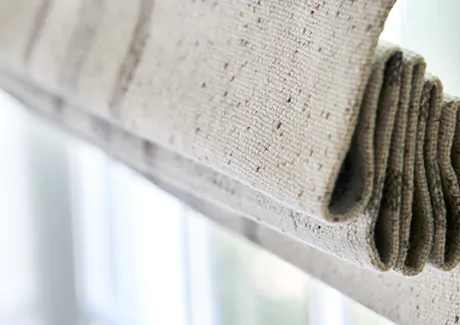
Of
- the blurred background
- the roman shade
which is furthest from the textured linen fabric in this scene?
the blurred background

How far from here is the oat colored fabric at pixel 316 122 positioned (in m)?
0.16

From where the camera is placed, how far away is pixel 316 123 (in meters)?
0.17

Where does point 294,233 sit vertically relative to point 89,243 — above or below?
above

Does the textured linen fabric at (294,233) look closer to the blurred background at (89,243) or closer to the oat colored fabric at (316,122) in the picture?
the oat colored fabric at (316,122)

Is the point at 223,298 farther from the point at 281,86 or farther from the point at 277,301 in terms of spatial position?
the point at 281,86

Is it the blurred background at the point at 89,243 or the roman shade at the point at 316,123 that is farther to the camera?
the blurred background at the point at 89,243

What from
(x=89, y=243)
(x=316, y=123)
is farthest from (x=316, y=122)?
(x=89, y=243)

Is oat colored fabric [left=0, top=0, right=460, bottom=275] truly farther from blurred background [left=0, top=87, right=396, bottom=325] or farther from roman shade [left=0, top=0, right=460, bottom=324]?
blurred background [left=0, top=87, right=396, bottom=325]

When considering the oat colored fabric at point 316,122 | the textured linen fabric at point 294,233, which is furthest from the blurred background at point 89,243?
the oat colored fabric at point 316,122

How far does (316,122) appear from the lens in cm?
17

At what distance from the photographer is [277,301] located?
0.43 meters

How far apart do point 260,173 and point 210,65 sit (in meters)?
0.05

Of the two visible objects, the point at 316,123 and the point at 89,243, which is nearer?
the point at 316,123

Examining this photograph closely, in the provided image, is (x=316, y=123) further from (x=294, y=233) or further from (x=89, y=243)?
(x=89, y=243)
